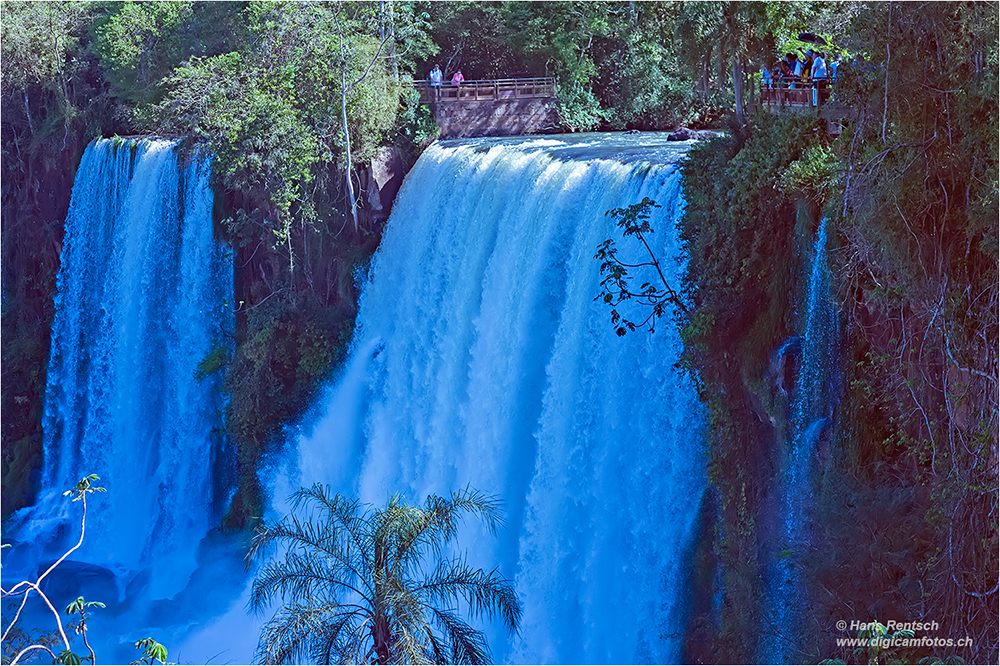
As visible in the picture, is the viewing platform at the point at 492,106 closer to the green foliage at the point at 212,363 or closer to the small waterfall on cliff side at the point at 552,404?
the small waterfall on cliff side at the point at 552,404

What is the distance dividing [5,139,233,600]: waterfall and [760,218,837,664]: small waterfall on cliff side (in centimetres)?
1306

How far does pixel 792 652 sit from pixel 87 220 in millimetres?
18827

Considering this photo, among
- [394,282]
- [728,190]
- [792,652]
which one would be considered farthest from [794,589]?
[394,282]

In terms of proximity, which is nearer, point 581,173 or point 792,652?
point 792,652

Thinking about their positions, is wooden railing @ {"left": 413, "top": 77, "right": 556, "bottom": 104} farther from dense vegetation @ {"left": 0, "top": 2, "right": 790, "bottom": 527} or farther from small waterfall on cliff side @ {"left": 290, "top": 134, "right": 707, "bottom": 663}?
small waterfall on cliff side @ {"left": 290, "top": 134, "right": 707, "bottom": 663}

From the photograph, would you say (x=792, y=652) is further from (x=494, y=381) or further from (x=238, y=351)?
(x=238, y=351)

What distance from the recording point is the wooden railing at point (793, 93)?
11.8 m

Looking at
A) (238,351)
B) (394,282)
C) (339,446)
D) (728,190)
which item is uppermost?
(728,190)

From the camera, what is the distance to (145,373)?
2262 cm

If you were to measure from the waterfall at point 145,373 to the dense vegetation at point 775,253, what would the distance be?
786 mm

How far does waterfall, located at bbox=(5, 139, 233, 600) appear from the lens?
21.6 metres

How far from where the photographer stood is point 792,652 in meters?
10.7

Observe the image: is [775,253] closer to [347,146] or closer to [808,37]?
[808,37]

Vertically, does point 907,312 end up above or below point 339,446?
above
